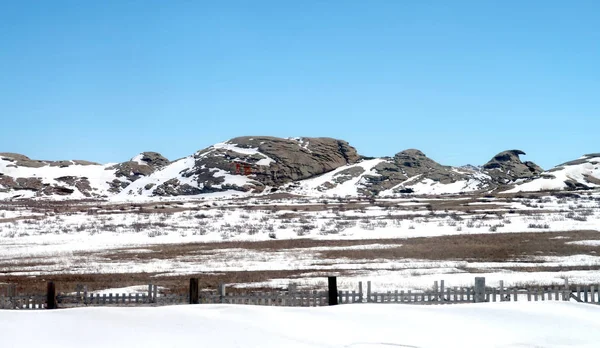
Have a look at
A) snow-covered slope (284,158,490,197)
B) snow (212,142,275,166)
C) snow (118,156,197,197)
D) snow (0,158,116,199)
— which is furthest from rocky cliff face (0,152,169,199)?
snow-covered slope (284,158,490,197)

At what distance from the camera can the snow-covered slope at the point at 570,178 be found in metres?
110

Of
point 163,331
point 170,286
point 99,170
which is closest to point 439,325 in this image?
point 163,331

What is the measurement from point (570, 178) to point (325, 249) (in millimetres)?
95321

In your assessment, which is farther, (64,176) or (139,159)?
(139,159)

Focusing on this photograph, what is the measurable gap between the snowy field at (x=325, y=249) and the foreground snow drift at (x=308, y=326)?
8.68 m

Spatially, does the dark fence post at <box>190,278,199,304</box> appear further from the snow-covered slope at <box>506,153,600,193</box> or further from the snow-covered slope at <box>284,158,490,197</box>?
the snow-covered slope at <box>284,158,490,197</box>

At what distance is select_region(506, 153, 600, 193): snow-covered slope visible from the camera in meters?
110

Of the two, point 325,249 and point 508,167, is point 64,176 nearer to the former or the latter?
point 508,167

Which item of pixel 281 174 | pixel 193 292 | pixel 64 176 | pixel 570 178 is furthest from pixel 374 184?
pixel 193 292

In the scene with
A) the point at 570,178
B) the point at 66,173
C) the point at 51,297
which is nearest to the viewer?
the point at 51,297

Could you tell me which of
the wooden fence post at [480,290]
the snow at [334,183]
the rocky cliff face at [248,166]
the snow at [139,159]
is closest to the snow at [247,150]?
the rocky cliff face at [248,166]

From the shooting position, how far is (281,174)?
14000cm

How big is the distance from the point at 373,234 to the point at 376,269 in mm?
17048

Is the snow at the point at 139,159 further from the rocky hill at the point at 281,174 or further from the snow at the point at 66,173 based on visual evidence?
the snow at the point at 66,173
